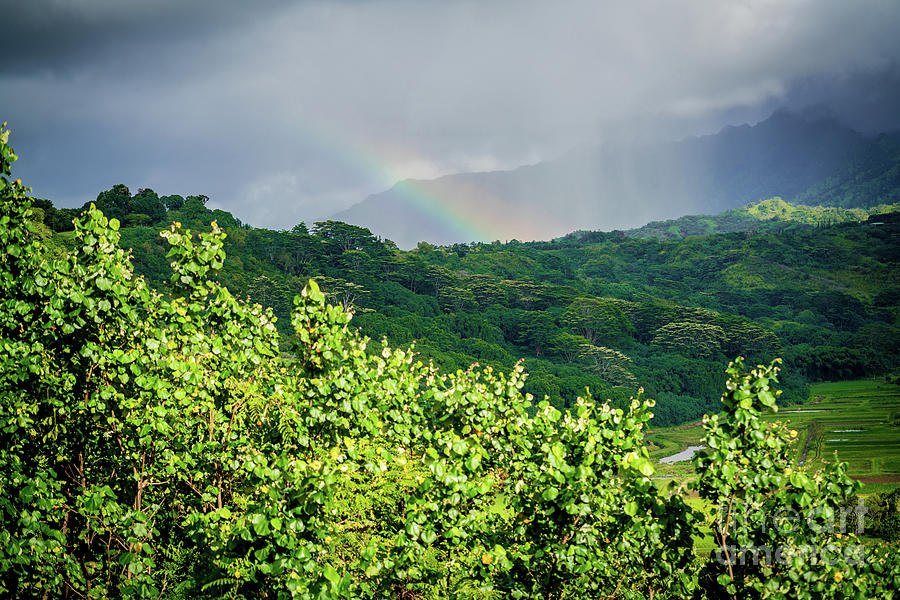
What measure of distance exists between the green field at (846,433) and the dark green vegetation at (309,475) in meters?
30.1

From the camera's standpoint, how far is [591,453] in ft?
22.2

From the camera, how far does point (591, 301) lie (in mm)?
78562

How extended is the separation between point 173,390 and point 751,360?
7535 centimetres

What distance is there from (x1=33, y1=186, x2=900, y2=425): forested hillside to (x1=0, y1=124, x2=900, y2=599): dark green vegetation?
116 feet

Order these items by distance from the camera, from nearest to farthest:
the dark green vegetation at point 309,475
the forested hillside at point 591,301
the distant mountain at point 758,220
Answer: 1. the dark green vegetation at point 309,475
2. the forested hillside at point 591,301
3. the distant mountain at point 758,220

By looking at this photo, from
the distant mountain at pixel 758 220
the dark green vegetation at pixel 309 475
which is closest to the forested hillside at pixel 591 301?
the dark green vegetation at pixel 309 475

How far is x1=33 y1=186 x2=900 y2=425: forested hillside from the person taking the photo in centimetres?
6244

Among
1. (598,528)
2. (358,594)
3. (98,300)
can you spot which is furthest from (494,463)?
(98,300)

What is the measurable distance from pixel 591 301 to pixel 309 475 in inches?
2957

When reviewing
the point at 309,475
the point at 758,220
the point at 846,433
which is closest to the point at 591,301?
the point at 846,433

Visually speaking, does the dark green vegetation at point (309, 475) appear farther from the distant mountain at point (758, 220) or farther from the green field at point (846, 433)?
the distant mountain at point (758, 220)

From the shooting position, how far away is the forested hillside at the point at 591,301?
2458 inches

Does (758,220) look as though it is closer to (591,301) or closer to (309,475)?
(591,301)

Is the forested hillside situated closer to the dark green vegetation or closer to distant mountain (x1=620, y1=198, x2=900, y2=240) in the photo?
the dark green vegetation
